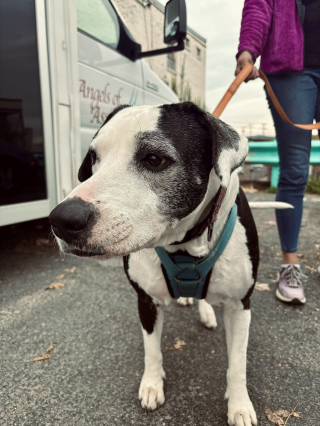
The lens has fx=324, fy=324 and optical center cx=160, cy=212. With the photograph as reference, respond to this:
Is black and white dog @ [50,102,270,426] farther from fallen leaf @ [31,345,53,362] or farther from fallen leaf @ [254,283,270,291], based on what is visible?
fallen leaf @ [254,283,270,291]

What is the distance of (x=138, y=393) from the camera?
5.00 feet

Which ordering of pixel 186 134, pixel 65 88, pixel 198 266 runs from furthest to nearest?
pixel 65 88 → pixel 198 266 → pixel 186 134

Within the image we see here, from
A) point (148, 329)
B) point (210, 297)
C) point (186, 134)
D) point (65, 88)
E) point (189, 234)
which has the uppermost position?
point (65, 88)

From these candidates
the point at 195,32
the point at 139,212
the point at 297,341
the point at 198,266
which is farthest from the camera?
the point at 195,32

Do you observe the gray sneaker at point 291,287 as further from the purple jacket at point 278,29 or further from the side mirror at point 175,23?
the side mirror at point 175,23

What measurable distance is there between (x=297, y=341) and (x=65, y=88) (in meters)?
2.54

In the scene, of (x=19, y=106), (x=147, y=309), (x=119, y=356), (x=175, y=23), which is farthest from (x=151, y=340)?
(x=175, y=23)

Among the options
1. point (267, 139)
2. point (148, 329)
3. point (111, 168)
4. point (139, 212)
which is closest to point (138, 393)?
point (148, 329)

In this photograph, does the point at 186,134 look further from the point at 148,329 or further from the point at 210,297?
the point at 148,329

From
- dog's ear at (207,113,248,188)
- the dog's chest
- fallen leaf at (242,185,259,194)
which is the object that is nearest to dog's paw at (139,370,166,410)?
the dog's chest

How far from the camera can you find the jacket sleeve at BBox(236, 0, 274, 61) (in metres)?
2.13

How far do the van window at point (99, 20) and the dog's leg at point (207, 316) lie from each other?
264 cm

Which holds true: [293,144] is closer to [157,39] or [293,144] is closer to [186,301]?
[186,301]

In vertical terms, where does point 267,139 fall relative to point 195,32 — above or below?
below
